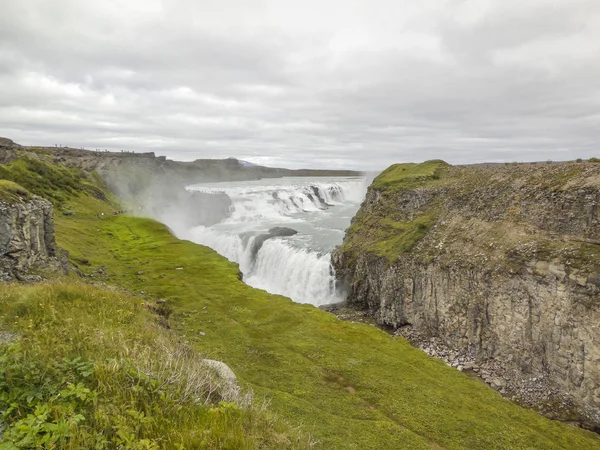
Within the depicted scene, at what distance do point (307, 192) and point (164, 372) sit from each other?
111 m

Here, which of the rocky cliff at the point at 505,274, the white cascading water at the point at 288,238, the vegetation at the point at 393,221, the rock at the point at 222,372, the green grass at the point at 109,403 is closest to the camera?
the green grass at the point at 109,403

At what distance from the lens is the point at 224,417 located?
7.50 meters

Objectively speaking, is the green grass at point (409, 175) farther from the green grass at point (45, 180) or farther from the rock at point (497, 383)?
the green grass at point (45, 180)

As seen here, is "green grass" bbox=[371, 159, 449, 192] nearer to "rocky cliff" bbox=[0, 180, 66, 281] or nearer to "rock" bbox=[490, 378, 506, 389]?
"rock" bbox=[490, 378, 506, 389]

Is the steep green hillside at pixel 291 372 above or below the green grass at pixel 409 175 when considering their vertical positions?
below

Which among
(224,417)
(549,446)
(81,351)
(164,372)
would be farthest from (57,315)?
(549,446)

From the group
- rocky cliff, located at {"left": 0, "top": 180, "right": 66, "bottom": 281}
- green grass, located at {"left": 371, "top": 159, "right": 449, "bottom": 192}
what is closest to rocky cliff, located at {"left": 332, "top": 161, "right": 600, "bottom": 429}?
green grass, located at {"left": 371, "top": 159, "right": 449, "bottom": 192}

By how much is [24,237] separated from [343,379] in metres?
24.5

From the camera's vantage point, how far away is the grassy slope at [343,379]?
51.5 ft

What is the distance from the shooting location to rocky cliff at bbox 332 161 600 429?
2336cm

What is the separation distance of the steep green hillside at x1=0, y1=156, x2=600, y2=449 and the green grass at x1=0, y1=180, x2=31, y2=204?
12.0 meters

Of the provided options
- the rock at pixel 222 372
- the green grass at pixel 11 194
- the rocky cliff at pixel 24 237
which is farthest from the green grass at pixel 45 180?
the rock at pixel 222 372

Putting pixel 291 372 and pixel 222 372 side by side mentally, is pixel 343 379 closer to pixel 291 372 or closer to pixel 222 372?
pixel 291 372

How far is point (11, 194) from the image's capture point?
86.3 feet
